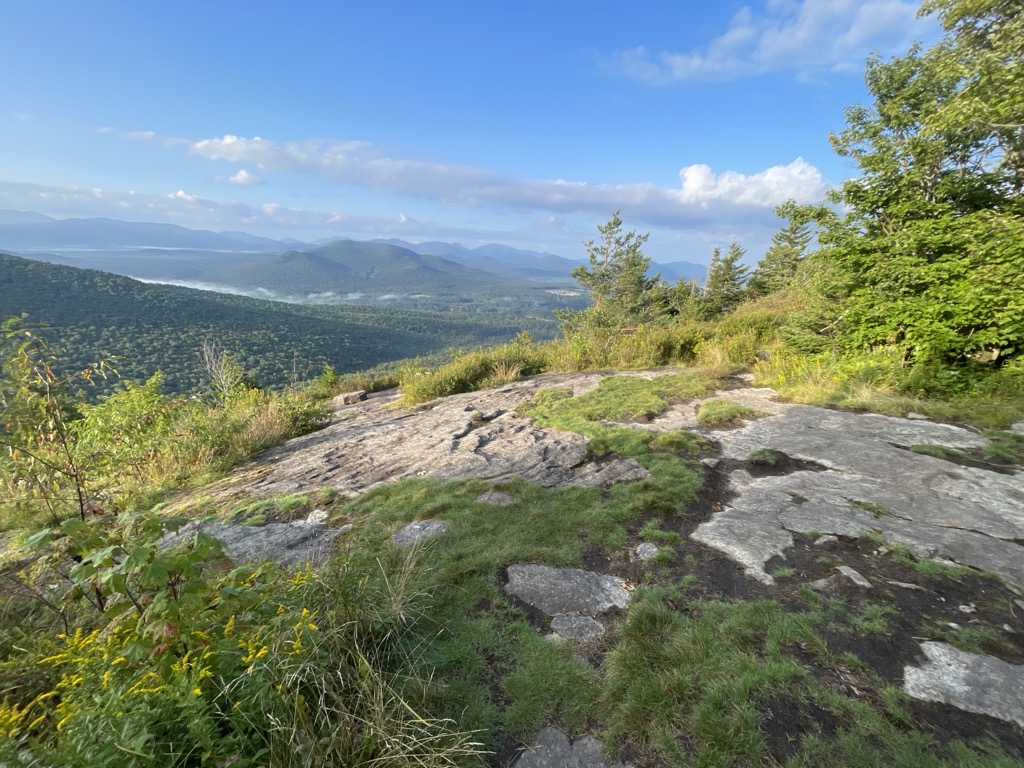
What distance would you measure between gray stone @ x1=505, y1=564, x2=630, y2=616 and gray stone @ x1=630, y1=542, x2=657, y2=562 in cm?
30

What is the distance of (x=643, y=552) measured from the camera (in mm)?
3049

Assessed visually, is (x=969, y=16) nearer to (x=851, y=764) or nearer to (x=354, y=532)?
(x=851, y=764)

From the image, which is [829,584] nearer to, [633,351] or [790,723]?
[790,723]

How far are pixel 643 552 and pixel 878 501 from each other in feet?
6.85

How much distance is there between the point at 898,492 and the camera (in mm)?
3502

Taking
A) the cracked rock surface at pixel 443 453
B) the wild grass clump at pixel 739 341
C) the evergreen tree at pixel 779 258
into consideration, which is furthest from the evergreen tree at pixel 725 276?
the cracked rock surface at pixel 443 453

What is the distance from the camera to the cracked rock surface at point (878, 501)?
2850mm

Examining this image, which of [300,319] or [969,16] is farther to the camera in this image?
[300,319]

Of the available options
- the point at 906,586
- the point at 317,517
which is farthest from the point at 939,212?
the point at 317,517

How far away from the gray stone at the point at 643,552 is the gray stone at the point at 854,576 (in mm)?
1146

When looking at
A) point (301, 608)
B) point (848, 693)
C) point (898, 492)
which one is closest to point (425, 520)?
point (301, 608)

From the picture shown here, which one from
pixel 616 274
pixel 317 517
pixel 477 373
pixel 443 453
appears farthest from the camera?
pixel 616 274

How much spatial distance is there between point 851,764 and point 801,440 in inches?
149

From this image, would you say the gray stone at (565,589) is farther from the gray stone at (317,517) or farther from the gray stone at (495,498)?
the gray stone at (317,517)
